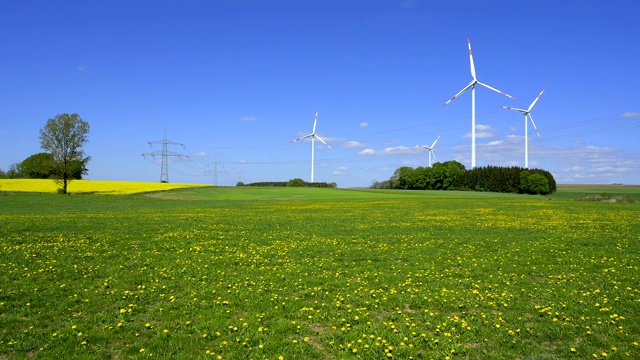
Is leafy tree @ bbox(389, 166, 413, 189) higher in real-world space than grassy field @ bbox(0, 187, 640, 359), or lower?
higher

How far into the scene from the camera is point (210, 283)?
13.2 meters

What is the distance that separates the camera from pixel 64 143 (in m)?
83.4

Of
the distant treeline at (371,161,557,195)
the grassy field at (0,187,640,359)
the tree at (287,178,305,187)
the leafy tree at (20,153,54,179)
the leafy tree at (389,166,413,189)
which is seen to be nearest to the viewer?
the grassy field at (0,187,640,359)

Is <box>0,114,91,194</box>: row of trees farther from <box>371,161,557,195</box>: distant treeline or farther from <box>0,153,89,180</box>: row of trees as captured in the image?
<box>371,161,557,195</box>: distant treeline

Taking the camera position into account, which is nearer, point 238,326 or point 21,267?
point 238,326

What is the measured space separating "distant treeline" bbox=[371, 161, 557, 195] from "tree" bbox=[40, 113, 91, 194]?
11055cm

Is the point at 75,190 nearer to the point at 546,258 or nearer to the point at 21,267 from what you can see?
the point at 21,267

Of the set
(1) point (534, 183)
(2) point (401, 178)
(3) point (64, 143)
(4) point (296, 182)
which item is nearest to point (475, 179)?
(1) point (534, 183)

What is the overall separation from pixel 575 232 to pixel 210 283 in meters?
22.2

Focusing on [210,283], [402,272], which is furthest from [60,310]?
[402,272]

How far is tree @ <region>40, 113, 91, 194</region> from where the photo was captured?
81.4 m

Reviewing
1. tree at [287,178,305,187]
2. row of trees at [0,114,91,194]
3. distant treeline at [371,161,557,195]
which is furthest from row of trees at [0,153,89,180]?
distant treeline at [371,161,557,195]

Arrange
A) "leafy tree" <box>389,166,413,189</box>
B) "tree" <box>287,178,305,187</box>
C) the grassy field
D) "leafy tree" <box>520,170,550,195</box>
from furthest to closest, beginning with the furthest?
"leafy tree" <box>389,166,413,189</box>, "tree" <box>287,178,305,187</box>, "leafy tree" <box>520,170,550,195</box>, the grassy field

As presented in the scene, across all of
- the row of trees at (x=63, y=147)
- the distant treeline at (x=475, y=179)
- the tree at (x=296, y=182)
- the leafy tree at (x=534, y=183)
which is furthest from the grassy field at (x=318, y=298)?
the tree at (x=296, y=182)
